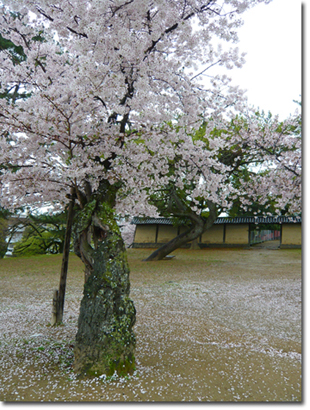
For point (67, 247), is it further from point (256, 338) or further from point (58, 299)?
point (256, 338)

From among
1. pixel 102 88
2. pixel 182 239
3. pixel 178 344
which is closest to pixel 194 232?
pixel 182 239

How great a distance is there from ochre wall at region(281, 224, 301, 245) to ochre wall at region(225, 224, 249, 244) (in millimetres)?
2650

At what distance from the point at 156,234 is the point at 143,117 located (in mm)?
18193

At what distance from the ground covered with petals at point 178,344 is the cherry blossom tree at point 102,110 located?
332mm

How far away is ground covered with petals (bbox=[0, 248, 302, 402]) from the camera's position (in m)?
2.55

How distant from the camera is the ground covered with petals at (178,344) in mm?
2553

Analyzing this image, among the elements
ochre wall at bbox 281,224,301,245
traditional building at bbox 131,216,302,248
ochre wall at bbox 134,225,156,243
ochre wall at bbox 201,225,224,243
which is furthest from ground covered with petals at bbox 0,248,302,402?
ochre wall at bbox 134,225,156,243

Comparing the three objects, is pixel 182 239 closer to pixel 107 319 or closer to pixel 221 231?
pixel 221 231

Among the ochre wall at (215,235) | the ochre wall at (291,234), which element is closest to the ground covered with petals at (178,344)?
the ochre wall at (291,234)

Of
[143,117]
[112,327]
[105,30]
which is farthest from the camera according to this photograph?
[143,117]

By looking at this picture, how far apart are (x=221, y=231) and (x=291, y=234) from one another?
477 centimetres

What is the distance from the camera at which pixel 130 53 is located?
11.3ft

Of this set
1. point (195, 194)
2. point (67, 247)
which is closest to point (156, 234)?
point (195, 194)

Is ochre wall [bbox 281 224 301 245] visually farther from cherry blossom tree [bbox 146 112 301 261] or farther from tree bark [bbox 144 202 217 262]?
tree bark [bbox 144 202 217 262]
